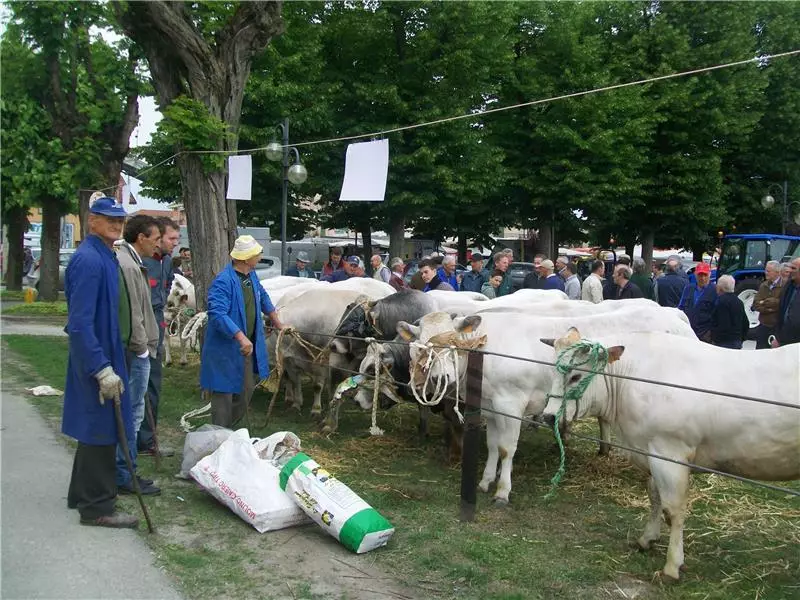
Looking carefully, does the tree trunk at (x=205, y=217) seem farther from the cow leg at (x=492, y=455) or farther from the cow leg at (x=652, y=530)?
the cow leg at (x=652, y=530)

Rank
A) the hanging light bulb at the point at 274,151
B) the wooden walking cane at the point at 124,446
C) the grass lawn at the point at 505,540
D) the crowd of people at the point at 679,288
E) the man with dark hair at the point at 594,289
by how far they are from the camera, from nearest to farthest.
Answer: the grass lawn at the point at 505,540
the wooden walking cane at the point at 124,446
the crowd of people at the point at 679,288
the man with dark hair at the point at 594,289
the hanging light bulb at the point at 274,151

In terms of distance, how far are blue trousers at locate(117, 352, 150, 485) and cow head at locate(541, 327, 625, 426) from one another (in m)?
3.07

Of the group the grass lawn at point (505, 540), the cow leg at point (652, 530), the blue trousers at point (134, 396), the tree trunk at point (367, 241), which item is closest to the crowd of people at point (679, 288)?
the grass lawn at point (505, 540)

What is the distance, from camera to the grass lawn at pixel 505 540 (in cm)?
420

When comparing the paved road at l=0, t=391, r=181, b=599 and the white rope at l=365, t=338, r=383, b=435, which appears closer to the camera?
the paved road at l=0, t=391, r=181, b=599

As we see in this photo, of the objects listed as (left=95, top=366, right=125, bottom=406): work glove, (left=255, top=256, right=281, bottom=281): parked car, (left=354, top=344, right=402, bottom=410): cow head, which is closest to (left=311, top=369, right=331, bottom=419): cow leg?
(left=354, top=344, right=402, bottom=410): cow head

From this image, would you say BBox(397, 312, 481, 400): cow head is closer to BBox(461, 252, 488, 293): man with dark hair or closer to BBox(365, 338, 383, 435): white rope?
BBox(365, 338, 383, 435): white rope

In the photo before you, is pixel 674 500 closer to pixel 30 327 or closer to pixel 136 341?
pixel 136 341

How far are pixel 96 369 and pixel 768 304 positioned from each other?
894 centimetres

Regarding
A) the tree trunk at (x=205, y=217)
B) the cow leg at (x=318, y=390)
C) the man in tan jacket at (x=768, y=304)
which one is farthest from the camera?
the man in tan jacket at (x=768, y=304)

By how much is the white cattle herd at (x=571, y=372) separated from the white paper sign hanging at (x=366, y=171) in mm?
1285

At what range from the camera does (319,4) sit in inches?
915

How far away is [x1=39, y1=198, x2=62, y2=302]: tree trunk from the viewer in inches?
829

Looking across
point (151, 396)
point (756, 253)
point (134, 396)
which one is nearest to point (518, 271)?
point (756, 253)
